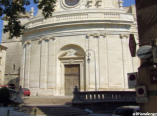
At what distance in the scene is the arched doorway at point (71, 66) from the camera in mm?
23172

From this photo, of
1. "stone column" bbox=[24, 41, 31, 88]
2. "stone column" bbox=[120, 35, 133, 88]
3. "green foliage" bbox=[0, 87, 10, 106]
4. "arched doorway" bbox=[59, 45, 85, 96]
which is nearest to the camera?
"green foliage" bbox=[0, 87, 10, 106]

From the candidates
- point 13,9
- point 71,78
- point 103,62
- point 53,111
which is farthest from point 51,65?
point 13,9

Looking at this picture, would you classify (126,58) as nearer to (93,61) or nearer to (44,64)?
(93,61)

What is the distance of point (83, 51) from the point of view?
23.2 meters

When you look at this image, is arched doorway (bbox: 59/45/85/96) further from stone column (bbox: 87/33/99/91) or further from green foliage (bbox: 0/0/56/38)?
green foliage (bbox: 0/0/56/38)

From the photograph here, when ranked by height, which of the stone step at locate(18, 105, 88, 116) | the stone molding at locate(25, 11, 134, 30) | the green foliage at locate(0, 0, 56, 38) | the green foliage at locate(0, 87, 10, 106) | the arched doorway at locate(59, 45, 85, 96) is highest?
the stone molding at locate(25, 11, 134, 30)

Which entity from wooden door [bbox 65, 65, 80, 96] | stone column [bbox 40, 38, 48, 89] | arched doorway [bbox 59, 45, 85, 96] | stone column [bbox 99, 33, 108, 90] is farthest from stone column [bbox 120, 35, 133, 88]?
stone column [bbox 40, 38, 48, 89]

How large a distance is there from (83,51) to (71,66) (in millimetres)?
2404

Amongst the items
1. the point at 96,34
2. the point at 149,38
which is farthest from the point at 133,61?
the point at 149,38

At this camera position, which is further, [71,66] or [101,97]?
[71,66]

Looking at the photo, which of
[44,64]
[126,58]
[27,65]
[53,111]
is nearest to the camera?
[53,111]

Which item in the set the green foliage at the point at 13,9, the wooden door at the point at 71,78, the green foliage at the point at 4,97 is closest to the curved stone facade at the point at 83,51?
the wooden door at the point at 71,78

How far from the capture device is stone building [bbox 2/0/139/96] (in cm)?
2216

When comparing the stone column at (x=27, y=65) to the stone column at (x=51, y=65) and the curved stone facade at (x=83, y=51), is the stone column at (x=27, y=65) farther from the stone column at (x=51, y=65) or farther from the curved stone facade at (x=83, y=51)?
the stone column at (x=51, y=65)
